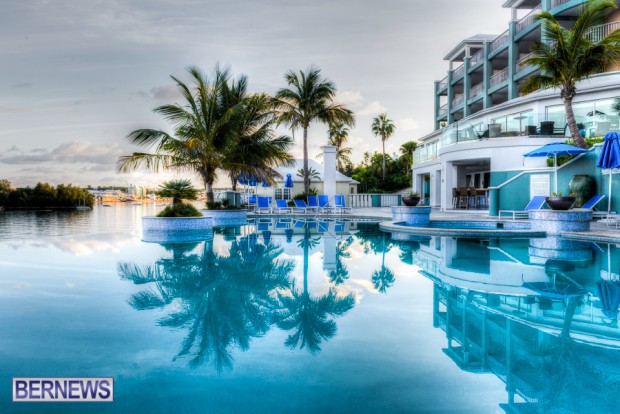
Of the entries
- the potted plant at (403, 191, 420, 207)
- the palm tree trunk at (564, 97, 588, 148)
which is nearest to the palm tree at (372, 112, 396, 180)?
the palm tree trunk at (564, 97, 588, 148)

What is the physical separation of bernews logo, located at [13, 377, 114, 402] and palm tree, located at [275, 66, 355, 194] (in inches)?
893

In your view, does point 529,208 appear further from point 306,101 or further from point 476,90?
point 476,90

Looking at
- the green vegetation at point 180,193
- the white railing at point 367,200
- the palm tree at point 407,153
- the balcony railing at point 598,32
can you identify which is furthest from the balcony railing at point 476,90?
the green vegetation at point 180,193

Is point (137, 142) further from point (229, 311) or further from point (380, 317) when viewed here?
point (380, 317)

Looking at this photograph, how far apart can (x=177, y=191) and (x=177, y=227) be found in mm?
1514

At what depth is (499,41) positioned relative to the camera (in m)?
29.0

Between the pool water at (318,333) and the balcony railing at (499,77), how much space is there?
2283 centimetres

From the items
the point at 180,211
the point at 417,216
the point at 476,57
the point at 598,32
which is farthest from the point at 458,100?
the point at 180,211

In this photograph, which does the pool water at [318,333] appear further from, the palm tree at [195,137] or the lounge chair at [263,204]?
the lounge chair at [263,204]

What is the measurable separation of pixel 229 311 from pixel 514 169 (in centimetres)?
1715

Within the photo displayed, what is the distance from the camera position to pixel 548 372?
3320 millimetres

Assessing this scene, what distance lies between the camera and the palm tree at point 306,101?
82.8 feet

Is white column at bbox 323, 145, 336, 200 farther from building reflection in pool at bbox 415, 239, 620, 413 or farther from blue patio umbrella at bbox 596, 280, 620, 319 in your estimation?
blue patio umbrella at bbox 596, 280, 620, 319

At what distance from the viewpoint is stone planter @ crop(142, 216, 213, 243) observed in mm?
13750
